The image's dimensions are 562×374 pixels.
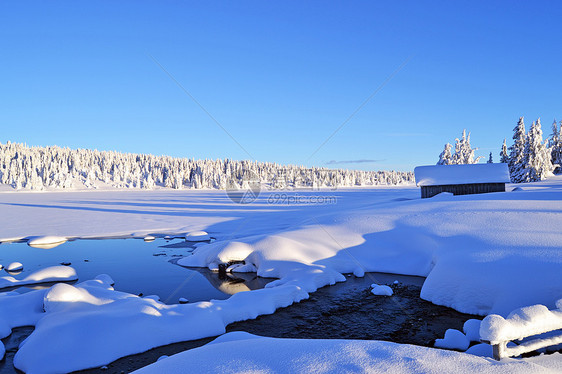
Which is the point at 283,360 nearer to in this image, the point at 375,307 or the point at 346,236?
the point at 375,307

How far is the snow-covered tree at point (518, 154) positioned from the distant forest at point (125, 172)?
75032 millimetres

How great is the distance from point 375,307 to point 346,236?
6595 mm

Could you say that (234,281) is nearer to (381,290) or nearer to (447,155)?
(381,290)

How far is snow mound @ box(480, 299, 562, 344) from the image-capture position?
4.84 metres

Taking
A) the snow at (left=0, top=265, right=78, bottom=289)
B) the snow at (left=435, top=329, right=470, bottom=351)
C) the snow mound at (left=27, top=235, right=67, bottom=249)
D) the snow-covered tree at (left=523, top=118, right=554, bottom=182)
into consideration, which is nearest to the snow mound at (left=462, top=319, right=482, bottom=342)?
the snow at (left=435, top=329, right=470, bottom=351)

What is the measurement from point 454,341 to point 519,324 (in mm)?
2533

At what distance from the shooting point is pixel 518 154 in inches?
2047

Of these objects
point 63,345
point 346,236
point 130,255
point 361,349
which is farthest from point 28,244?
point 361,349

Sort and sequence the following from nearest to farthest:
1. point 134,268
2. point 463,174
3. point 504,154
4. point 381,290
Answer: point 381,290
point 134,268
point 463,174
point 504,154

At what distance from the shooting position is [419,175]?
122ft

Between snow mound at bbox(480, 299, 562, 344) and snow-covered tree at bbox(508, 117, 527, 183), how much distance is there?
54776mm

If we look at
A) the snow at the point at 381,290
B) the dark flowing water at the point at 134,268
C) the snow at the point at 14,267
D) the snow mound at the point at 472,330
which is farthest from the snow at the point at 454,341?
the snow at the point at 14,267

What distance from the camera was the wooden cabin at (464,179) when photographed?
34.9 meters

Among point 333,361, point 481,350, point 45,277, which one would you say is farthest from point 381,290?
point 45,277
